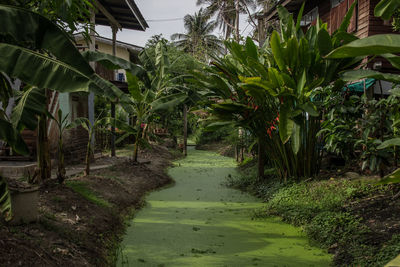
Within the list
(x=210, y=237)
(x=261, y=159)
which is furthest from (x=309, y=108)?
(x=261, y=159)

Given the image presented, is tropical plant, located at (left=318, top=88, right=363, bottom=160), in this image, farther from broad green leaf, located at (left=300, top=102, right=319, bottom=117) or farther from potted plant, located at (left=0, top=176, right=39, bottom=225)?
potted plant, located at (left=0, top=176, right=39, bottom=225)

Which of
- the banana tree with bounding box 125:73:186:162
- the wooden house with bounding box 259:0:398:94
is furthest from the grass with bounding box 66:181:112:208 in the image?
the wooden house with bounding box 259:0:398:94

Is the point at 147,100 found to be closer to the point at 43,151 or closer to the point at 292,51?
the point at 43,151

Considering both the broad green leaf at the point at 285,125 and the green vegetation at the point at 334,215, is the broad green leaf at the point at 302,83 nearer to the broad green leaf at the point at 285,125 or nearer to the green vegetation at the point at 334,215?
the broad green leaf at the point at 285,125

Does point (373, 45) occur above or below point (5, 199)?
above

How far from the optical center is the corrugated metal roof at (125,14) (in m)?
8.50

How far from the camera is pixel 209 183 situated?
26.4 ft

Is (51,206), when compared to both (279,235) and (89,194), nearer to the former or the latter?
(89,194)

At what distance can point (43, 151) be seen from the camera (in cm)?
449

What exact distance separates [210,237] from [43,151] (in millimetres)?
2529

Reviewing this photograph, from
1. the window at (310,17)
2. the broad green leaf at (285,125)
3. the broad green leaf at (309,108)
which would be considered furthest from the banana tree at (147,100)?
the window at (310,17)

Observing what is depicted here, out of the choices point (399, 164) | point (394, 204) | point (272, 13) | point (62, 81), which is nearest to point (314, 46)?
point (399, 164)

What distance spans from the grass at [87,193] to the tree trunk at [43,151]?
463mm

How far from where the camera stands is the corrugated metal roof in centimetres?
850
